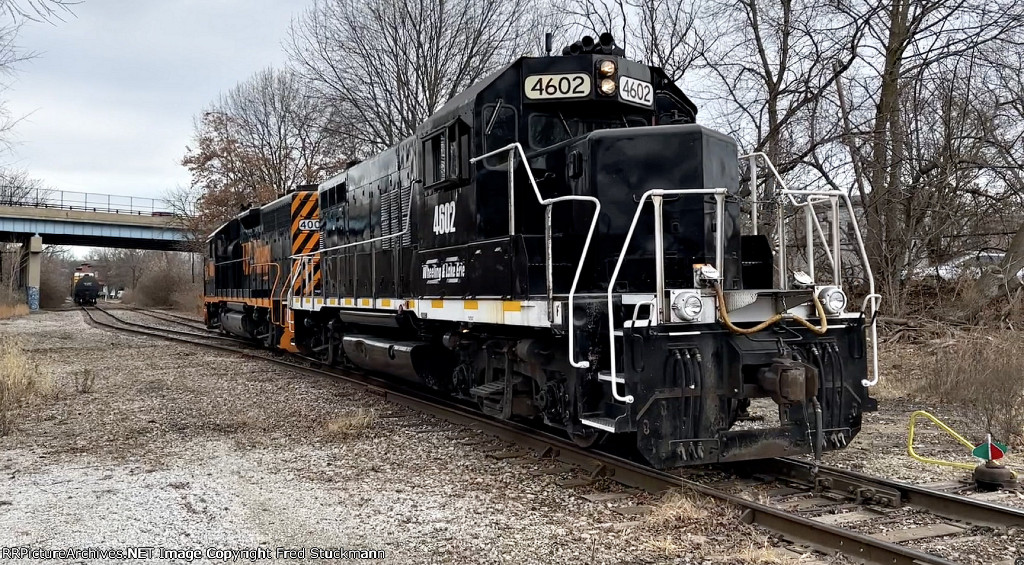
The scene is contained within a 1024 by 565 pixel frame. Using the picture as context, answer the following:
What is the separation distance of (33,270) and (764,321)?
187ft

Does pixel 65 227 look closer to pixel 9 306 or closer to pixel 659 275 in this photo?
pixel 9 306

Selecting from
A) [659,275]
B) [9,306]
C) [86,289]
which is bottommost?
[9,306]

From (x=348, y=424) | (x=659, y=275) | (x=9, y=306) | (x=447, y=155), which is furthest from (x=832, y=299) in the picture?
(x=9, y=306)

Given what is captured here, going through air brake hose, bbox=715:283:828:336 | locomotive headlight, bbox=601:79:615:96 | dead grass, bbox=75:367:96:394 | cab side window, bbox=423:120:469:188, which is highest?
locomotive headlight, bbox=601:79:615:96

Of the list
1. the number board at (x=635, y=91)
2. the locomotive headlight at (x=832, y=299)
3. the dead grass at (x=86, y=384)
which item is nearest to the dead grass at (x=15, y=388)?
the dead grass at (x=86, y=384)

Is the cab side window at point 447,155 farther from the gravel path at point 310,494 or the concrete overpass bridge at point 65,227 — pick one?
the concrete overpass bridge at point 65,227

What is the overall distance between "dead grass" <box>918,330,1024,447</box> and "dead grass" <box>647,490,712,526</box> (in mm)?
3742

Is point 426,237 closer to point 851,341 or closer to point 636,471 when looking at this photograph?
point 636,471

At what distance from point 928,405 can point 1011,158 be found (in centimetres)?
707

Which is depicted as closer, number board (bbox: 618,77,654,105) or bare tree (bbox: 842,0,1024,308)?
number board (bbox: 618,77,654,105)

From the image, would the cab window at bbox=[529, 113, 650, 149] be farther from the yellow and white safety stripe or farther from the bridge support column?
the bridge support column

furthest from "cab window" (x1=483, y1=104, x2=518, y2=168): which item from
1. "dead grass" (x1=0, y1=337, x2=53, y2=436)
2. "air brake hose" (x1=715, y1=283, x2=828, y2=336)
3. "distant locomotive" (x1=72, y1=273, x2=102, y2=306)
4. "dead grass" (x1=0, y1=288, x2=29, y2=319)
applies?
"distant locomotive" (x1=72, y1=273, x2=102, y2=306)

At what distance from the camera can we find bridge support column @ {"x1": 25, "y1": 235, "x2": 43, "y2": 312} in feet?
161

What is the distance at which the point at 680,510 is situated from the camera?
4793mm
